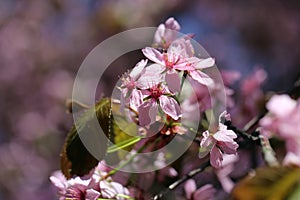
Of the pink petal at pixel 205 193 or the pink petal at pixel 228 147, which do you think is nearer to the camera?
the pink petal at pixel 228 147

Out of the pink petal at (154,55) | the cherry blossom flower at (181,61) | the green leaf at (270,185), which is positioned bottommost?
the green leaf at (270,185)

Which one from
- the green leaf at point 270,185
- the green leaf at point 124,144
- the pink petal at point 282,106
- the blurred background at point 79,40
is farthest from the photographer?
the blurred background at point 79,40

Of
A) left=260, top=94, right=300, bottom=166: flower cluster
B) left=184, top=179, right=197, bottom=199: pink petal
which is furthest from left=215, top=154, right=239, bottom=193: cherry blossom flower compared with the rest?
left=260, top=94, right=300, bottom=166: flower cluster

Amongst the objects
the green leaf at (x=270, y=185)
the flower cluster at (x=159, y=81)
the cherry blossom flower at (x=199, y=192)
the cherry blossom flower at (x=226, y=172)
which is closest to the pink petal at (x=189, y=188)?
the cherry blossom flower at (x=199, y=192)

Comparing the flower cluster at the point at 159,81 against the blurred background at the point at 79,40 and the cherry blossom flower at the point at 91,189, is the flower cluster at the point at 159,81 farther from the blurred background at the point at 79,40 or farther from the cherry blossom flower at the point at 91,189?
the blurred background at the point at 79,40

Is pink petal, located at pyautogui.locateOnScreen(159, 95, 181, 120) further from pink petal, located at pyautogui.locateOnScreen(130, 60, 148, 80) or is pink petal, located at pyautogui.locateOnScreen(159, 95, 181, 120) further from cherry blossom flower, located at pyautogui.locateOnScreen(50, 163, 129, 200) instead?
cherry blossom flower, located at pyautogui.locateOnScreen(50, 163, 129, 200)

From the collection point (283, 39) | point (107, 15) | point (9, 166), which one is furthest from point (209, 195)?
point (283, 39)

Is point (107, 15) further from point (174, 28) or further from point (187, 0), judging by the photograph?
point (174, 28)
